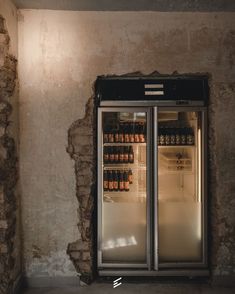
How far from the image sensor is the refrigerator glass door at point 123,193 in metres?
4.73

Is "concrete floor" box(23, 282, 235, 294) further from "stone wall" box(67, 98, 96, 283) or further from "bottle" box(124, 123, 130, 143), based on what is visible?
"bottle" box(124, 123, 130, 143)

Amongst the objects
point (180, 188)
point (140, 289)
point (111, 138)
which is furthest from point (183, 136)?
point (140, 289)

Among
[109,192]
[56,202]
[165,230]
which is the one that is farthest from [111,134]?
[165,230]

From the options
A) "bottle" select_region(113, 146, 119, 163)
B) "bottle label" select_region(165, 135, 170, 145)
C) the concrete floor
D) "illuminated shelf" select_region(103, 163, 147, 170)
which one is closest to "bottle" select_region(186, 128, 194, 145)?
"bottle label" select_region(165, 135, 170, 145)

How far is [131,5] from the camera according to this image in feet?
14.2

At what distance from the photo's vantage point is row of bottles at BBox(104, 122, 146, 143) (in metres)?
4.79

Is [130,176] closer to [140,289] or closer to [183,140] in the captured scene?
[183,140]

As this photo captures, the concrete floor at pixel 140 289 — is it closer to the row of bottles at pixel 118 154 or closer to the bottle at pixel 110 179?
the bottle at pixel 110 179

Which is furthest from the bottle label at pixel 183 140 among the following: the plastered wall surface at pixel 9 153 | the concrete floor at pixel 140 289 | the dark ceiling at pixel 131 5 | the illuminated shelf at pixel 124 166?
the plastered wall surface at pixel 9 153

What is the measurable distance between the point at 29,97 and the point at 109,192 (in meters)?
1.57

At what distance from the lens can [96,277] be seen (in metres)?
4.68

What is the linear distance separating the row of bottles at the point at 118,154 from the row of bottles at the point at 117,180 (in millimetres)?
143

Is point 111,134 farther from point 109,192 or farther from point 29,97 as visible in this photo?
point 29,97

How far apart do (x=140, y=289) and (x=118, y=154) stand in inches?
65.9
